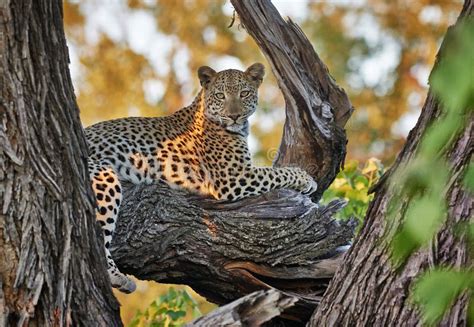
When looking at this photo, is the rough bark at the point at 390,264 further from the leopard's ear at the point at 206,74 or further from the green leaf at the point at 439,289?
the leopard's ear at the point at 206,74

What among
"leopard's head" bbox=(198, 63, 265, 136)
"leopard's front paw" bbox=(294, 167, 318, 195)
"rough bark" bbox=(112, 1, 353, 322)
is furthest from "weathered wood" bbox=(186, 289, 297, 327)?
"leopard's head" bbox=(198, 63, 265, 136)

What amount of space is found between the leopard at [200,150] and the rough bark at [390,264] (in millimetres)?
2382

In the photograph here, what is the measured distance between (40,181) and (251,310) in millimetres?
1059

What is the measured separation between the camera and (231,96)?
898 cm

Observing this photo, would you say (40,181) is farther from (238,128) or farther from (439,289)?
(238,128)

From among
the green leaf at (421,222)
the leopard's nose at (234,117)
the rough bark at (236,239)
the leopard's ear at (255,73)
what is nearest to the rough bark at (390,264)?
the green leaf at (421,222)

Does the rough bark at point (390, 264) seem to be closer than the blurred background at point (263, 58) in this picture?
Yes

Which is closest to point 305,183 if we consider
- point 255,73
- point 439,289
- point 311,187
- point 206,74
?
point 311,187

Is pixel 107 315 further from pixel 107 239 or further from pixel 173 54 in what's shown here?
pixel 173 54

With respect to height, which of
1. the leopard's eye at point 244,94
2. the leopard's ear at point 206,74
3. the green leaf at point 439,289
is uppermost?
the leopard's ear at point 206,74

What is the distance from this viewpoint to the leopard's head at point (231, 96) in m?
8.98

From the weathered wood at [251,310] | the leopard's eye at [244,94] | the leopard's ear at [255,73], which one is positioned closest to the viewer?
the weathered wood at [251,310]

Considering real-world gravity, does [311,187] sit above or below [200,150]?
below

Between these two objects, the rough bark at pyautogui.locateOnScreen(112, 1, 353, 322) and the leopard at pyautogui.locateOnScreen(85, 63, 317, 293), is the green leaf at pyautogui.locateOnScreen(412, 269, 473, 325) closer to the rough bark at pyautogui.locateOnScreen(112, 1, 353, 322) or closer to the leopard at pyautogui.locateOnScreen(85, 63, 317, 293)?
the rough bark at pyautogui.locateOnScreen(112, 1, 353, 322)
